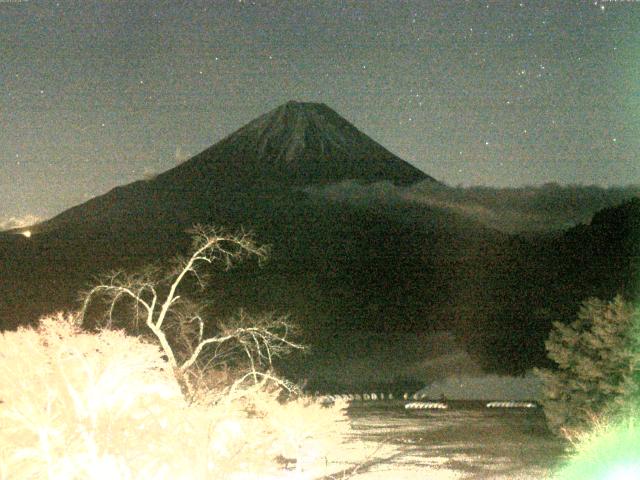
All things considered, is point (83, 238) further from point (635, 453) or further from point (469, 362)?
point (635, 453)

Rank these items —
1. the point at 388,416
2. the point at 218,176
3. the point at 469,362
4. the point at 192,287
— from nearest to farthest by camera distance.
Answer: the point at 388,416
the point at 469,362
the point at 192,287
the point at 218,176

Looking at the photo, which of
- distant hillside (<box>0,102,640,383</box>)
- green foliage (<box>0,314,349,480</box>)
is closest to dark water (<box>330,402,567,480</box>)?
green foliage (<box>0,314,349,480</box>)

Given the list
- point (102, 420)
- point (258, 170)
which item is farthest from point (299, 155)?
point (102, 420)

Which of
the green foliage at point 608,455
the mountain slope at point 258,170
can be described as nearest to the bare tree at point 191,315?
the green foliage at point 608,455

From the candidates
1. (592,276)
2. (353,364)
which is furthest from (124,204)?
(592,276)

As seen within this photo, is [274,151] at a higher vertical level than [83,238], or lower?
higher

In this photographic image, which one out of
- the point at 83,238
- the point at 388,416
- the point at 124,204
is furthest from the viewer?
the point at 124,204

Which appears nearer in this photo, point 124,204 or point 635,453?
point 635,453

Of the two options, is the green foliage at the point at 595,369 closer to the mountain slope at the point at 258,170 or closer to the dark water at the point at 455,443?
the dark water at the point at 455,443

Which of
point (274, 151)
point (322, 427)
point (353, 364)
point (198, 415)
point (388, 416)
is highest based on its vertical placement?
point (274, 151)
